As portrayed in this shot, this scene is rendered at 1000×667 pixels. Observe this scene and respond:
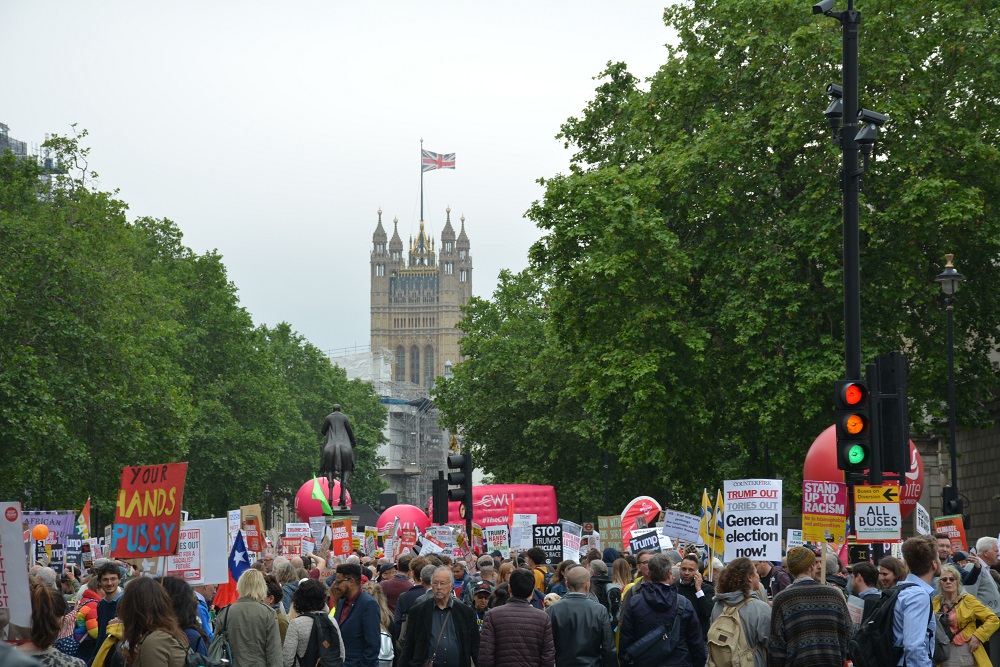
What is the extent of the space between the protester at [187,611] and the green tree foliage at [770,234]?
2129 centimetres

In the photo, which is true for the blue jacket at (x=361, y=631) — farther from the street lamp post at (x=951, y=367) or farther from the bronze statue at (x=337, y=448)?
the bronze statue at (x=337, y=448)

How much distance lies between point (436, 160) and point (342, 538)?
122m

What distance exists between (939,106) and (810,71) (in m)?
2.64

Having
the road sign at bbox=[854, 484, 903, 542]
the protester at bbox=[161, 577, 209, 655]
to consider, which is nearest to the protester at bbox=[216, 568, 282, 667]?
the protester at bbox=[161, 577, 209, 655]

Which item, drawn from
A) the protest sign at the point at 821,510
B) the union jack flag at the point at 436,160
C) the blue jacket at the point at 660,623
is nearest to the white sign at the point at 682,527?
the protest sign at the point at 821,510

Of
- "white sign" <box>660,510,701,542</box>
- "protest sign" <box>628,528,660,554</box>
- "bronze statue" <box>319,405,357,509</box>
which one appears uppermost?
"bronze statue" <box>319,405,357,509</box>

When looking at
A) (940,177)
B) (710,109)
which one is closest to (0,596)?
(940,177)

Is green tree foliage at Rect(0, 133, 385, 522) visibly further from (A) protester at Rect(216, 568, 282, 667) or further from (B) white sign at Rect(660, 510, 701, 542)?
(A) protester at Rect(216, 568, 282, 667)

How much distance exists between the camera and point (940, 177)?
28547 millimetres

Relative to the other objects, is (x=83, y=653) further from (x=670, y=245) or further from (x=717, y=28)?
(x=717, y=28)

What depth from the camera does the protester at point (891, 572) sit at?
408 inches

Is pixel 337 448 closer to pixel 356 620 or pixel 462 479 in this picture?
pixel 462 479

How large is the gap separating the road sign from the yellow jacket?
83.4 inches

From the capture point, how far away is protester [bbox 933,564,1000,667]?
11086 mm
